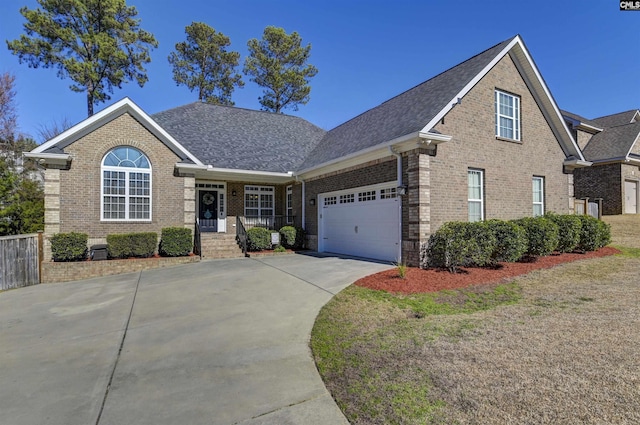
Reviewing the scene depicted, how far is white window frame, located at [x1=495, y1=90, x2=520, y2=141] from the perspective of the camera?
38.1 ft

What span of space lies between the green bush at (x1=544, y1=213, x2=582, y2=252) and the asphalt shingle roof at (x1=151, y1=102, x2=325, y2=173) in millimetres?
11208

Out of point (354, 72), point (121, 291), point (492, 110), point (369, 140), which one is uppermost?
point (354, 72)

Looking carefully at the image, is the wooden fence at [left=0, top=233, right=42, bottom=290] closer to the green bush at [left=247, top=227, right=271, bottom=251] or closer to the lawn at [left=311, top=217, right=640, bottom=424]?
the green bush at [left=247, top=227, right=271, bottom=251]

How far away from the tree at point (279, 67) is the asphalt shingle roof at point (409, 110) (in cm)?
1836

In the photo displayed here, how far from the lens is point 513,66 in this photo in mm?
11961

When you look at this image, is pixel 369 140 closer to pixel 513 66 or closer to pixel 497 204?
pixel 497 204

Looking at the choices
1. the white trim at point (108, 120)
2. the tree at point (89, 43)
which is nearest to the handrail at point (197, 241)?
the white trim at point (108, 120)

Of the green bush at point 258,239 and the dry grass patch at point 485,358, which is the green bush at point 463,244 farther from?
the green bush at point 258,239

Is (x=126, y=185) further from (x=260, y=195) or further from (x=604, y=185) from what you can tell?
(x=604, y=185)

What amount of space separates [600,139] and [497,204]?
56.3ft

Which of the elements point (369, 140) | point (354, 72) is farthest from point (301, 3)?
point (369, 140)

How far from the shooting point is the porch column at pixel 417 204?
30.5 ft

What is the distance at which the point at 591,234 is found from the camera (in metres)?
11.1

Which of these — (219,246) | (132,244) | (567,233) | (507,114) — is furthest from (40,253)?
(567,233)
